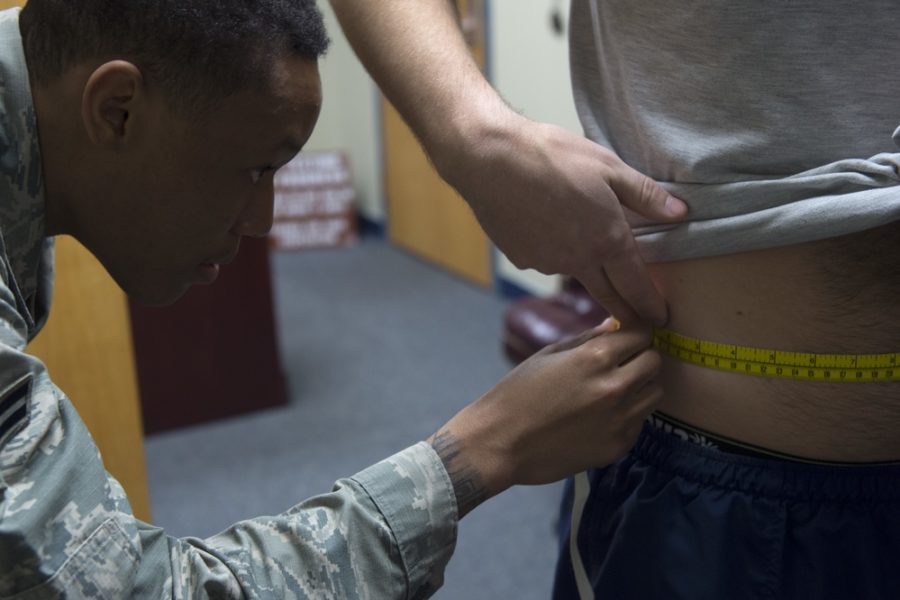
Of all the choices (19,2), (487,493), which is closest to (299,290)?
(19,2)

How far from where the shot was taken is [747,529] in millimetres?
795

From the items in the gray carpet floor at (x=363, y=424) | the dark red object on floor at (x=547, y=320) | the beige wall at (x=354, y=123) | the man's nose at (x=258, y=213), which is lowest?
the gray carpet floor at (x=363, y=424)

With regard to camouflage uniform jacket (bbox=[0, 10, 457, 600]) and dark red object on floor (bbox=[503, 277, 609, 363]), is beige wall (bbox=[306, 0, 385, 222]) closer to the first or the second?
dark red object on floor (bbox=[503, 277, 609, 363])

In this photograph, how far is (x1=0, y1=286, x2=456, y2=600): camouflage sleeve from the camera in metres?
0.59

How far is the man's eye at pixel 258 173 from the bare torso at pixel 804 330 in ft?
1.34

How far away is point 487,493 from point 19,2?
866 mm

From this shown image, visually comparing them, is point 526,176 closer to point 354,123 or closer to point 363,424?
point 363,424

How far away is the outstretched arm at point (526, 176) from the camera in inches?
30.0

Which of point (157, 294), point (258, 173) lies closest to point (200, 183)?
point (258, 173)

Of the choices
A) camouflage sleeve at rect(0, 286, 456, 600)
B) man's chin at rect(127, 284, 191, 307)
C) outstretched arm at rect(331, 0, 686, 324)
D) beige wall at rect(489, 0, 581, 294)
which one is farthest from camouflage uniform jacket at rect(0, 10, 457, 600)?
beige wall at rect(489, 0, 581, 294)

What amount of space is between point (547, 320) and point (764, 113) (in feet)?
5.52

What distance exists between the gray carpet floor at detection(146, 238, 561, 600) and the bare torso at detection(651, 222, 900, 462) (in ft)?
4.50

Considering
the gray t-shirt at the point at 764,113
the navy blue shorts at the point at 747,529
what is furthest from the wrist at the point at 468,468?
the gray t-shirt at the point at 764,113

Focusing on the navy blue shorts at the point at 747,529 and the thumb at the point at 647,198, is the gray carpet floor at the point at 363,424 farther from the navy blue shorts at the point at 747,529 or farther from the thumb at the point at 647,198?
the thumb at the point at 647,198
